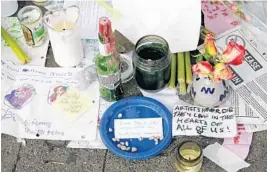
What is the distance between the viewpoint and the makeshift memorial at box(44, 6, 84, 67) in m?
1.17

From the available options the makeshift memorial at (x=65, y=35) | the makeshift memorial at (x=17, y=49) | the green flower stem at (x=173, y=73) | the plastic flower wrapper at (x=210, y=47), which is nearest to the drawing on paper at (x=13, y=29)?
the makeshift memorial at (x=17, y=49)

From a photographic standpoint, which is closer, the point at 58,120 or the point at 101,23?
the point at 101,23

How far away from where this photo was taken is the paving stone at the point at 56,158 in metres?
1.10

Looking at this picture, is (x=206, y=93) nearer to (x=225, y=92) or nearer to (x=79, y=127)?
(x=225, y=92)

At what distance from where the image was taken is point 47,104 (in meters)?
1.18

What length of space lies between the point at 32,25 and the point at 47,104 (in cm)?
20

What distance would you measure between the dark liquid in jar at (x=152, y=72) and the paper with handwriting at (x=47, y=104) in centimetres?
12

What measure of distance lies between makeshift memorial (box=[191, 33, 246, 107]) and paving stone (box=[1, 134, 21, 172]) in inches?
16.4

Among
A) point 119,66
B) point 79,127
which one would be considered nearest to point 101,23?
point 119,66

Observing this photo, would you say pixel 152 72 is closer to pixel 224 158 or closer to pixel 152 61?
pixel 152 61

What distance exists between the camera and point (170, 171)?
1.08m

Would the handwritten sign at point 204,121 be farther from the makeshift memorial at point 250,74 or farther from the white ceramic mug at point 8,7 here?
the white ceramic mug at point 8,7

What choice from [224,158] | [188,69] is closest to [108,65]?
[188,69]

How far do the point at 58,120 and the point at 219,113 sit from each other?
362mm
